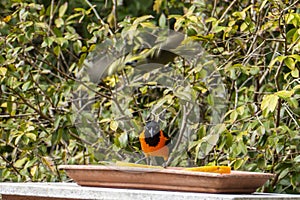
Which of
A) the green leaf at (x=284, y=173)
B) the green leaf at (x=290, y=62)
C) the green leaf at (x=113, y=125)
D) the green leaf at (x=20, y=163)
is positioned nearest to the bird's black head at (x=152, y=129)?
the green leaf at (x=113, y=125)

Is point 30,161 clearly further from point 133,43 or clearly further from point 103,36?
point 133,43

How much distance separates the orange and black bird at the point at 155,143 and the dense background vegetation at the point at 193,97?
271mm

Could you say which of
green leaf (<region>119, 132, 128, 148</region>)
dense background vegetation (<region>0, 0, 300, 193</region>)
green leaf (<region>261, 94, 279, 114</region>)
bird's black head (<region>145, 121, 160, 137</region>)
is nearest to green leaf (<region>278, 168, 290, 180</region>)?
dense background vegetation (<region>0, 0, 300, 193</region>)

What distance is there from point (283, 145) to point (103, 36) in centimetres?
72

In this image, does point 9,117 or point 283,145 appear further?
point 9,117

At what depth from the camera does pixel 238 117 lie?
2430mm

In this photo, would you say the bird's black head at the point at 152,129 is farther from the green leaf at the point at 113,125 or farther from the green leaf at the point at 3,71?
the green leaf at the point at 3,71

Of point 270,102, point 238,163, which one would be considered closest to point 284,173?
point 238,163

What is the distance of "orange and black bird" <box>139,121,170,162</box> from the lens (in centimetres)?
161

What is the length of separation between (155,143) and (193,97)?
466mm

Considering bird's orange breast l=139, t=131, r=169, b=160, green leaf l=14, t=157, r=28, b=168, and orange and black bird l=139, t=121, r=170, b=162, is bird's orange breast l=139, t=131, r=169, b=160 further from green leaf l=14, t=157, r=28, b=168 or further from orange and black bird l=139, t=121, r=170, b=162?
green leaf l=14, t=157, r=28, b=168

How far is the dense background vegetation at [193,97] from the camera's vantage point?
2.17m

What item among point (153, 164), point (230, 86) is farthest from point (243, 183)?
→ point (230, 86)

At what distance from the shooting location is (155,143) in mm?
1608
